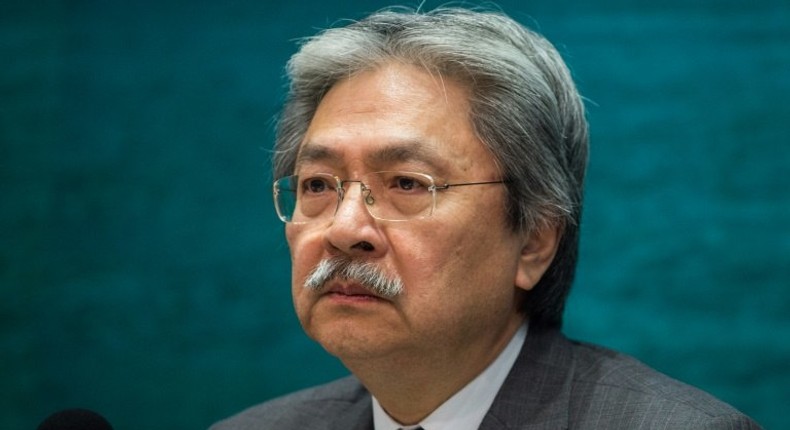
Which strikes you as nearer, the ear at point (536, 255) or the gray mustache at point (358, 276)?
the gray mustache at point (358, 276)

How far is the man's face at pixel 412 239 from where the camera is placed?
88.5 inches

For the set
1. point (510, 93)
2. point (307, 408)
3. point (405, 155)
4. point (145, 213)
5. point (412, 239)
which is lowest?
point (307, 408)

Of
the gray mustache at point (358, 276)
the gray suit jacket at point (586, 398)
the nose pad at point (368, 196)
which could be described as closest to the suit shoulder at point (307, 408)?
the gray suit jacket at point (586, 398)

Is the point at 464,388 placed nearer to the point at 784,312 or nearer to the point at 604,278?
the point at 604,278

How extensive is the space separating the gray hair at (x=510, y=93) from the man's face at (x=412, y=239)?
5 centimetres

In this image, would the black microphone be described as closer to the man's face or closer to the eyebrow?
the man's face

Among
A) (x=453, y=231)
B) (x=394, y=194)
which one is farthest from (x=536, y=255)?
(x=394, y=194)

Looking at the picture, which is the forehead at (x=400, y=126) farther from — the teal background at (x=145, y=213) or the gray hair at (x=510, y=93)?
the teal background at (x=145, y=213)

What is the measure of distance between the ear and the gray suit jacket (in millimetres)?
160

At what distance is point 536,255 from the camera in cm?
253

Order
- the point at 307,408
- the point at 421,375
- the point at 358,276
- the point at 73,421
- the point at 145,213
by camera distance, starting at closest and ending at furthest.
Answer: the point at 73,421 → the point at 358,276 → the point at 421,375 → the point at 307,408 → the point at 145,213

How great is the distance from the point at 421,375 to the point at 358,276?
294 mm

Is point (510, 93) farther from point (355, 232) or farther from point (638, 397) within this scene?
point (638, 397)

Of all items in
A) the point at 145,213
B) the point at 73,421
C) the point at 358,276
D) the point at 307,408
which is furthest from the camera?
the point at 145,213
